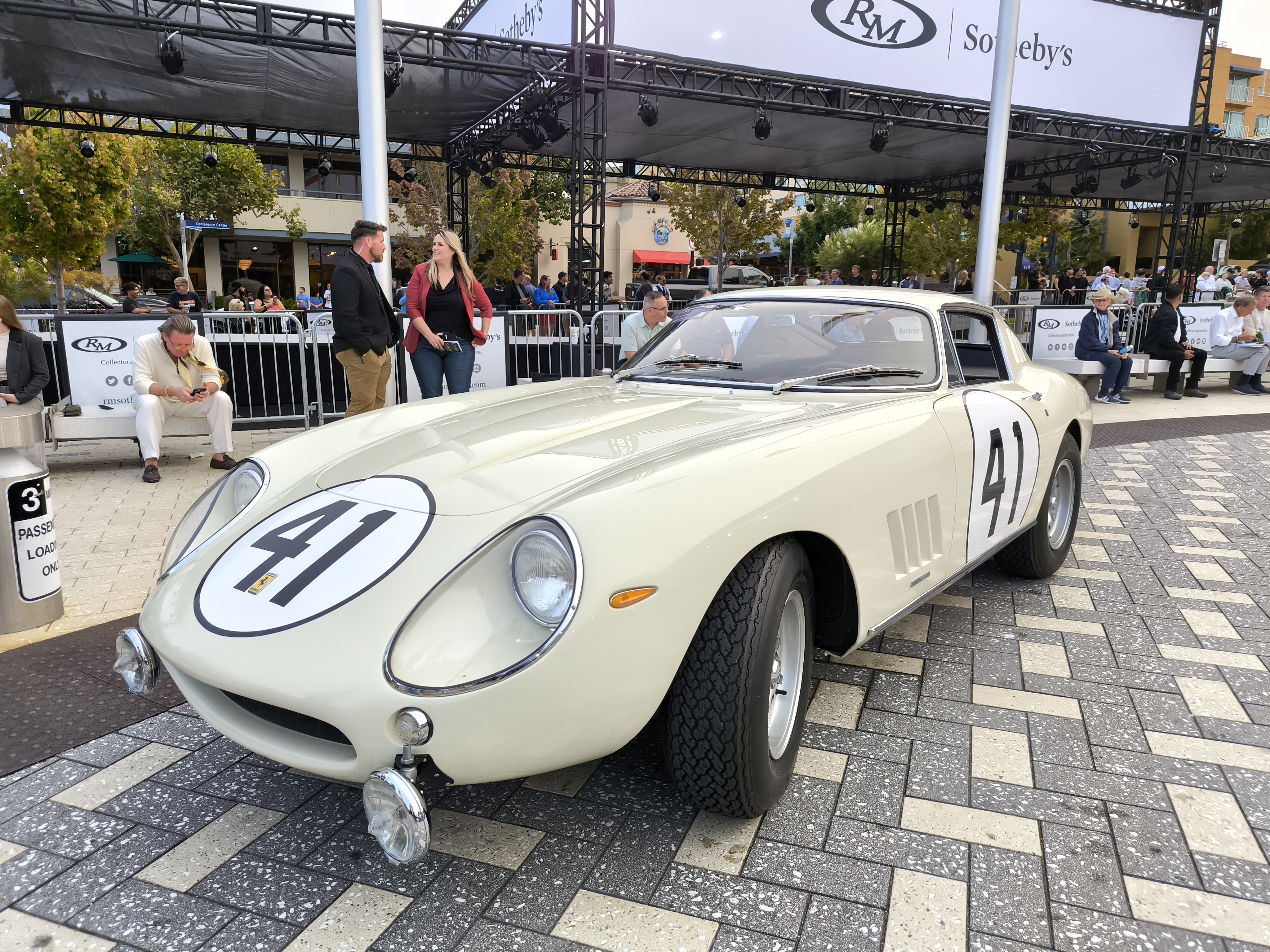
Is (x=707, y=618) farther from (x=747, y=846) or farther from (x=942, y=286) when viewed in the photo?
(x=942, y=286)

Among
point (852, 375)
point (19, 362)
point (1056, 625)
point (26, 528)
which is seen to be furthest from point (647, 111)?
point (26, 528)

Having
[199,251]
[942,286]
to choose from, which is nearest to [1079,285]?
[942,286]

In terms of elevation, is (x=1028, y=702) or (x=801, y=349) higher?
(x=801, y=349)

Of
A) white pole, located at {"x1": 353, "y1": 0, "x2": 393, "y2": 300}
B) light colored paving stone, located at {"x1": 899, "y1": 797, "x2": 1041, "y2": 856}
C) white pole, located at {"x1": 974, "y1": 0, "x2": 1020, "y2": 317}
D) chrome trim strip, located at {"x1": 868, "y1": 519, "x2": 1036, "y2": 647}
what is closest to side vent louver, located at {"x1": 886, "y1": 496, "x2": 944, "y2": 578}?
chrome trim strip, located at {"x1": 868, "y1": 519, "x2": 1036, "y2": 647}

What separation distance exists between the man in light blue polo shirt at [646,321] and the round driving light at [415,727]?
202 inches

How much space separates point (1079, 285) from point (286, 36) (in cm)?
2334

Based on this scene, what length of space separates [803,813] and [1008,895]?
1.73 ft

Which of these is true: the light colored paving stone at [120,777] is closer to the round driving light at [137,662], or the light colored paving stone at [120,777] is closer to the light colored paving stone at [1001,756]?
the round driving light at [137,662]

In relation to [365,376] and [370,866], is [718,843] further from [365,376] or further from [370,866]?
[365,376]

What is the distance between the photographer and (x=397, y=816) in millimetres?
1658

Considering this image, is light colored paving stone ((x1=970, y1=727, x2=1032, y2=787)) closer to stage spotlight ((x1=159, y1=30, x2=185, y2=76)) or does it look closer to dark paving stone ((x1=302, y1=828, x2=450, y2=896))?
dark paving stone ((x1=302, y1=828, x2=450, y2=896))

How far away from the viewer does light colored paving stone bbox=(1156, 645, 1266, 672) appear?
3.31 metres

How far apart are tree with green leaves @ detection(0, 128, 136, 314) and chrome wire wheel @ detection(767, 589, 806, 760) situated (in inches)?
941

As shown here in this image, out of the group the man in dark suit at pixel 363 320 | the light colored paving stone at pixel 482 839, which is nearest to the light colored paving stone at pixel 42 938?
the light colored paving stone at pixel 482 839
